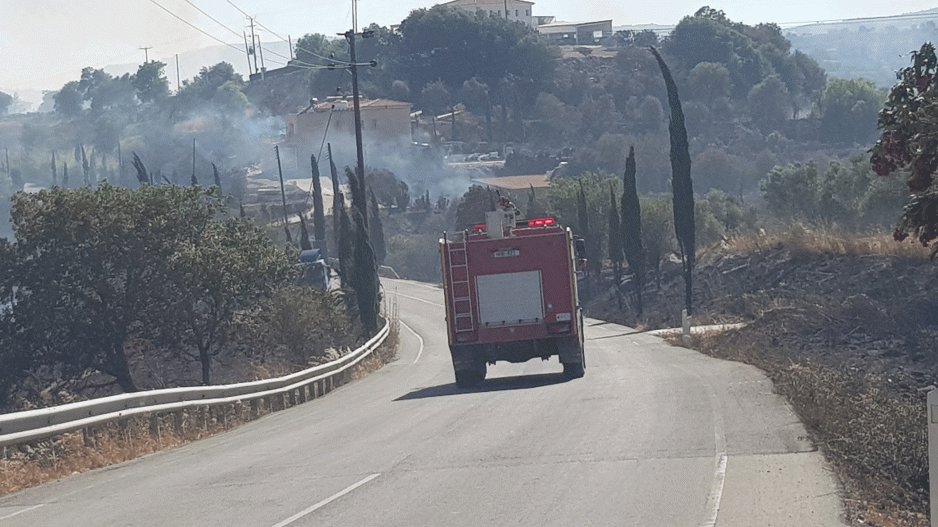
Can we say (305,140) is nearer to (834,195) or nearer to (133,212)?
(834,195)

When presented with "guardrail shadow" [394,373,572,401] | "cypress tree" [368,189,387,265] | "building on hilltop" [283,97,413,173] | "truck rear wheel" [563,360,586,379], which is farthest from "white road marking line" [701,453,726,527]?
"building on hilltop" [283,97,413,173]

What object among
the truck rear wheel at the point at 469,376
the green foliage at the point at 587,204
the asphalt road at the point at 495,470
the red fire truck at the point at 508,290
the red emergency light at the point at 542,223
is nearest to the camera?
the asphalt road at the point at 495,470

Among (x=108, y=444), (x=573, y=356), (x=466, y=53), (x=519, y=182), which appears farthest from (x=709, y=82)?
(x=108, y=444)

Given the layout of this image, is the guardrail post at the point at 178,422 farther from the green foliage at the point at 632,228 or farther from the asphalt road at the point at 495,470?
the green foliage at the point at 632,228

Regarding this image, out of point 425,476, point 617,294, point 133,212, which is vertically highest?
point 133,212

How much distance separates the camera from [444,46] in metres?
154

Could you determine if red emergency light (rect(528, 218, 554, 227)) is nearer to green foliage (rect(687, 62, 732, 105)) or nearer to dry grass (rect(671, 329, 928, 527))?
dry grass (rect(671, 329, 928, 527))

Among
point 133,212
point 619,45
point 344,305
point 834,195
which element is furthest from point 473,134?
point 133,212

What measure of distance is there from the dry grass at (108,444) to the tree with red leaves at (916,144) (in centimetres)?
936

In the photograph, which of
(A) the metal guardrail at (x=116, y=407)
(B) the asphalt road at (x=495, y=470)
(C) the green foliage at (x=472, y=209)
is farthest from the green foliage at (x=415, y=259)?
(B) the asphalt road at (x=495, y=470)

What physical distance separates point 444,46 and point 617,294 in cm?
9640

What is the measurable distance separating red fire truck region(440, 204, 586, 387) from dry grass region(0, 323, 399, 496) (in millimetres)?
4976

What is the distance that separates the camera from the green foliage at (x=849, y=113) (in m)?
142

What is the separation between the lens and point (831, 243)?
44469 mm
